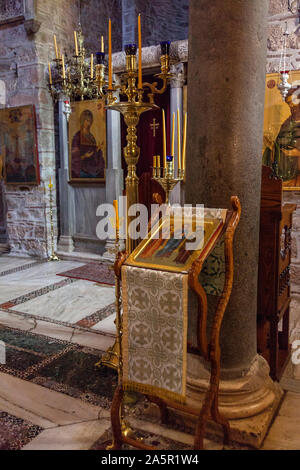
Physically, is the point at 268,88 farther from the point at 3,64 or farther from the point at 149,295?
the point at 3,64

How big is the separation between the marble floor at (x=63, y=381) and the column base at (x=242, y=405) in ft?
0.19

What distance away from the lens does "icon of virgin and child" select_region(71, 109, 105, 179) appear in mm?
6117

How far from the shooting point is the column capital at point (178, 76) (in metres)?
5.18

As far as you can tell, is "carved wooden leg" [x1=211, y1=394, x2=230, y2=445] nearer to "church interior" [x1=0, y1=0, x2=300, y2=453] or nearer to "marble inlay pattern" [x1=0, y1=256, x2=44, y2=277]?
"church interior" [x1=0, y1=0, x2=300, y2=453]

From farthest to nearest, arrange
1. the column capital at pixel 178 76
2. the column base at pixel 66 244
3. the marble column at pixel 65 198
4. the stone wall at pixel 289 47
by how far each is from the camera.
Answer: the column base at pixel 66 244
the marble column at pixel 65 198
the column capital at pixel 178 76
the stone wall at pixel 289 47

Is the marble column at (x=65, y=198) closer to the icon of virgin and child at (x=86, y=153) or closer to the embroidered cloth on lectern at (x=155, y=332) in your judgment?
the icon of virgin and child at (x=86, y=153)

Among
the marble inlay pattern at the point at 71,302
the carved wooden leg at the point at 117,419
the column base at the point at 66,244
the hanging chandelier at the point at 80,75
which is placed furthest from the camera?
the column base at the point at 66,244

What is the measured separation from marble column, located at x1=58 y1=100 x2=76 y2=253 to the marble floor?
6.64 feet

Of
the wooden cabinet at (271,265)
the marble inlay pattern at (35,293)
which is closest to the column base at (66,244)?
the marble inlay pattern at (35,293)

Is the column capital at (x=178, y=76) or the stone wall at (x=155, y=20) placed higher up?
the stone wall at (x=155, y=20)

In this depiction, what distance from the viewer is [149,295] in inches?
66.0

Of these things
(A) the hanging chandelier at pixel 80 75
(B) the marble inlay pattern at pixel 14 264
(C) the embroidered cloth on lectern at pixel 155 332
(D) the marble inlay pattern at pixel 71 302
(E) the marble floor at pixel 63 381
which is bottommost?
(E) the marble floor at pixel 63 381

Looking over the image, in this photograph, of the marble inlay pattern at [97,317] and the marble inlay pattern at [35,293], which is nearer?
the marble inlay pattern at [97,317]
